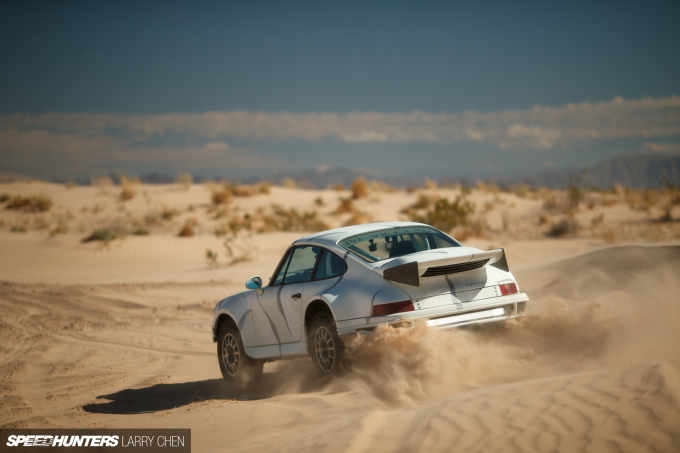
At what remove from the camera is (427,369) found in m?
6.44

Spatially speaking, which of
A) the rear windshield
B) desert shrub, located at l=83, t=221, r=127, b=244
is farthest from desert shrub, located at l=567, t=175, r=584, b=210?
the rear windshield

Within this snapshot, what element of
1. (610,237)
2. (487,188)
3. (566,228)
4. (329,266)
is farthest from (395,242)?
(487,188)

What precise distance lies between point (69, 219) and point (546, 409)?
3747cm

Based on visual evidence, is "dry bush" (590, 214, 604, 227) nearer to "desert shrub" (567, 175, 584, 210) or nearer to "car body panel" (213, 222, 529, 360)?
"desert shrub" (567, 175, 584, 210)

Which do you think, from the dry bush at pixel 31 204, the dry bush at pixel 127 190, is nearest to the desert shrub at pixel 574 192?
the dry bush at pixel 127 190

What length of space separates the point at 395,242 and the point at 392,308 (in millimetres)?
1309

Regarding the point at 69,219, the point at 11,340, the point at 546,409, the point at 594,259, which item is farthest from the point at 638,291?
the point at 69,219

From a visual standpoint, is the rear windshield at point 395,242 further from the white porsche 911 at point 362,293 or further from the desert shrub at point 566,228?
the desert shrub at point 566,228

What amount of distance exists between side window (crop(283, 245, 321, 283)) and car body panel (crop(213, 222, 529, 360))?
0.09 m

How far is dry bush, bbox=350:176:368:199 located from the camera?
142 feet

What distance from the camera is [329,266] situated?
24.0 feet

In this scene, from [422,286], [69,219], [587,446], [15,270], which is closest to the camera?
[587,446]

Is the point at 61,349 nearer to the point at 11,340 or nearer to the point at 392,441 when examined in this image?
the point at 11,340

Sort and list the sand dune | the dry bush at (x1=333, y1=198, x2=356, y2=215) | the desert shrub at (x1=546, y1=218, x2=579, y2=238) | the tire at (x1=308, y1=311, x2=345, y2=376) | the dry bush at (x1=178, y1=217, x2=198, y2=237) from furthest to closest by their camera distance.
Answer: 1. the dry bush at (x1=333, y1=198, x2=356, y2=215)
2. the dry bush at (x1=178, y1=217, x2=198, y2=237)
3. the desert shrub at (x1=546, y1=218, x2=579, y2=238)
4. the tire at (x1=308, y1=311, x2=345, y2=376)
5. the sand dune
